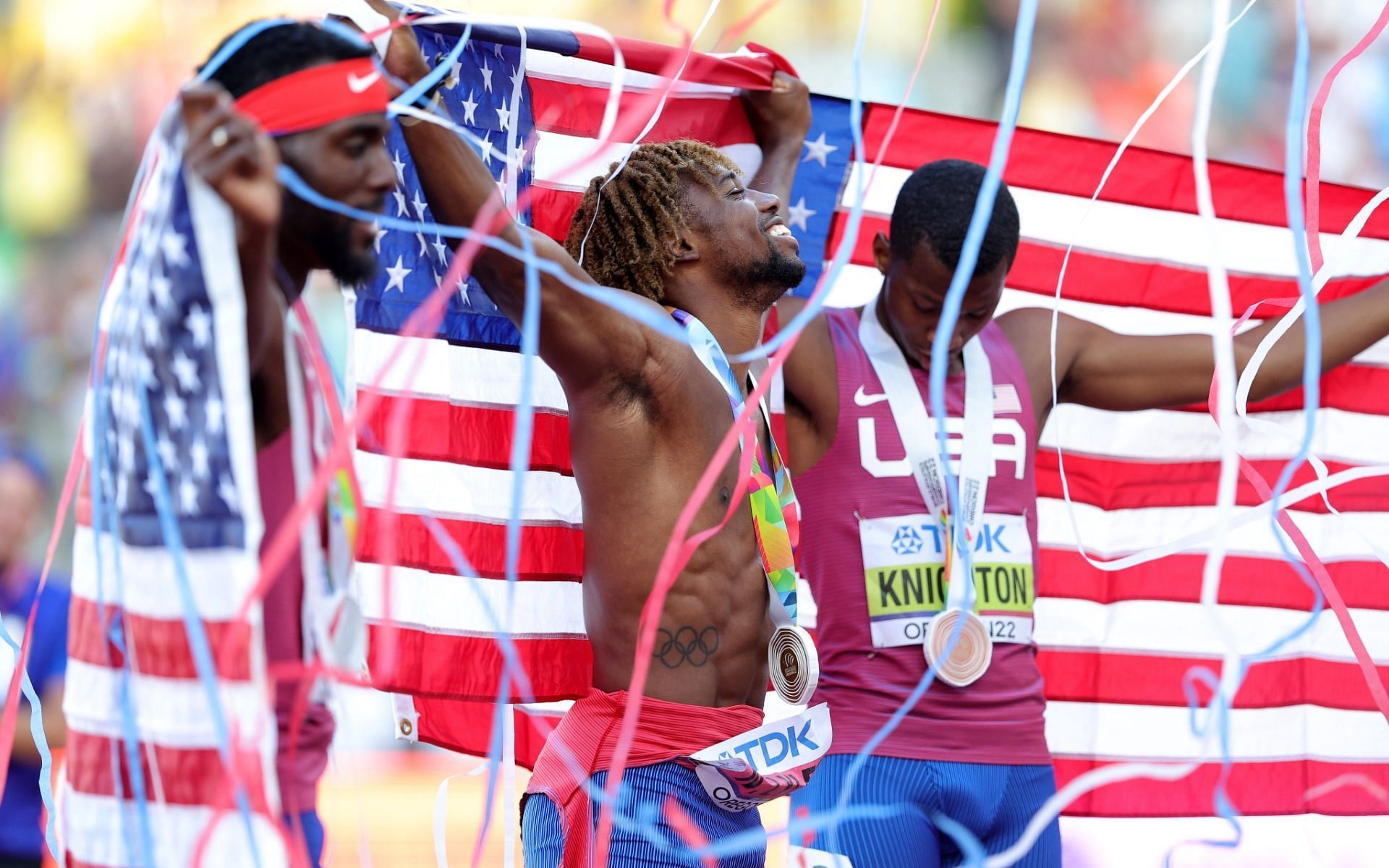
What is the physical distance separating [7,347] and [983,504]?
312 inches

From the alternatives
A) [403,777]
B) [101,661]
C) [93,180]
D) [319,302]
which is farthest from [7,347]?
[101,661]

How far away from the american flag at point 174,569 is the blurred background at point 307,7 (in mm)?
6628

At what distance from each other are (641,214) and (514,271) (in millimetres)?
572

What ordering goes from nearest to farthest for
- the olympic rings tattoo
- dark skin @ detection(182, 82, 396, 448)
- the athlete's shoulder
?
dark skin @ detection(182, 82, 396, 448) → the olympic rings tattoo → the athlete's shoulder

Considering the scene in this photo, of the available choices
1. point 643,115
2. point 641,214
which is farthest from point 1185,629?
point 643,115

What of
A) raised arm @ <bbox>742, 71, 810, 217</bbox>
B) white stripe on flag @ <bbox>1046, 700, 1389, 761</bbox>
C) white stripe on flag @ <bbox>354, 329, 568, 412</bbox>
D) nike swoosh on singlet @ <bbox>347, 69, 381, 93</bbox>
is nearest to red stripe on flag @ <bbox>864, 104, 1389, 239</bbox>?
raised arm @ <bbox>742, 71, 810, 217</bbox>

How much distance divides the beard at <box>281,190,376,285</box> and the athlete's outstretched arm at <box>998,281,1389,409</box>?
6.20 ft

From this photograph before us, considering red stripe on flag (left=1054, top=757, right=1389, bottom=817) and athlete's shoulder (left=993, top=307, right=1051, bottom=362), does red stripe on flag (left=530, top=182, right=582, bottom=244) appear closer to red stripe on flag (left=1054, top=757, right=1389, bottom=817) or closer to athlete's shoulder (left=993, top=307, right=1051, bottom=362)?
athlete's shoulder (left=993, top=307, right=1051, bottom=362)

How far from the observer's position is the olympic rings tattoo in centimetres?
265

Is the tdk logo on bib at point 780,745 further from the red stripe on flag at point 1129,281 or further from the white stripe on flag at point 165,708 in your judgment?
the red stripe on flag at point 1129,281

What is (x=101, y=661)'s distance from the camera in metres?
1.88

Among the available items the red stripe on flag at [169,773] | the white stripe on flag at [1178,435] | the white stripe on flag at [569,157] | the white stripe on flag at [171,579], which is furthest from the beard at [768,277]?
the red stripe on flag at [169,773]

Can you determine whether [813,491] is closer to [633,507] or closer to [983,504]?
[983,504]

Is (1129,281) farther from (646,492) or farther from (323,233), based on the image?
(323,233)
